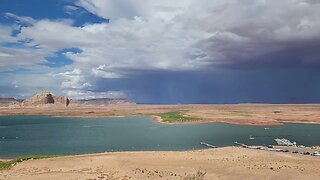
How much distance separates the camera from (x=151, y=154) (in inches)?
2189

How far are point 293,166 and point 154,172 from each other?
55.3 ft

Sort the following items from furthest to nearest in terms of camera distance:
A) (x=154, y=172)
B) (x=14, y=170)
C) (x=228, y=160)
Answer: (x=228, y=160), (x=14, y=170), (x=154, y=172)

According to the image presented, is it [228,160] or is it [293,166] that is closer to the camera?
[293,166]

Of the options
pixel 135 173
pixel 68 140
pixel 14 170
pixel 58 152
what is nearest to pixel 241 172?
pixel 135 173

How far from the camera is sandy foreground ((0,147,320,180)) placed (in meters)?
41.4

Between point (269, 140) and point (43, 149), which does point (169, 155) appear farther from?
point (269, 140)

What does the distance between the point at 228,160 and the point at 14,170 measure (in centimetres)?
2699

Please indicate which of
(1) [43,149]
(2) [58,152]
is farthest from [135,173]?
(1) [43,149]

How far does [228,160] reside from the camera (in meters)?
49.9

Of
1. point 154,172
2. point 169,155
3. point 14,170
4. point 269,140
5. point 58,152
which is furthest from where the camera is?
point 269,140

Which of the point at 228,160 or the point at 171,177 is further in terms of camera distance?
the point at 228,160

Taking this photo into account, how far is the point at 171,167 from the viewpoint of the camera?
4541 cm

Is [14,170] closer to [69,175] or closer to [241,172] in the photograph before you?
[69,175]

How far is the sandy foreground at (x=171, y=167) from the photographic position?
41375mm
